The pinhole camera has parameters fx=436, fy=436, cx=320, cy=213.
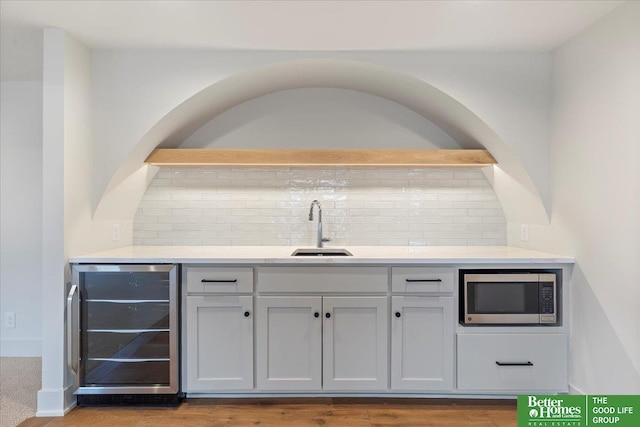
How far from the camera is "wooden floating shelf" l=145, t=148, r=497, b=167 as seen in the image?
3.11 metres

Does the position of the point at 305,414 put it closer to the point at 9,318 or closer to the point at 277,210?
the point at 277,210

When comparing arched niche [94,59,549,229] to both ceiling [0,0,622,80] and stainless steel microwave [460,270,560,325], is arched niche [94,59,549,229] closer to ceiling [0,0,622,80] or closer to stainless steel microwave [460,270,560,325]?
ceiling [0,0,622,80]

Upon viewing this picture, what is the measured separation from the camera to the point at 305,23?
247 cm

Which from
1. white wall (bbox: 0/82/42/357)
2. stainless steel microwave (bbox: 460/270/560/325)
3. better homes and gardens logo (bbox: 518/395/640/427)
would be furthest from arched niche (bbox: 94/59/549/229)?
better homes and gardens logo (bbox: 518/395/640/427)

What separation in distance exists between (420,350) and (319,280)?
2.52 feet

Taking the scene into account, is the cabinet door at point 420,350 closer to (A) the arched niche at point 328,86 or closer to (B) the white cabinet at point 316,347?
(B) the white cabinet at point 316,347

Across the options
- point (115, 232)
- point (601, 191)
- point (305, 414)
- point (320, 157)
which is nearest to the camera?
point (601, 191)

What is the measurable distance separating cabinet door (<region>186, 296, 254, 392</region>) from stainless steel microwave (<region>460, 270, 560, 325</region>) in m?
1.37

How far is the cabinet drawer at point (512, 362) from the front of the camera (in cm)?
270

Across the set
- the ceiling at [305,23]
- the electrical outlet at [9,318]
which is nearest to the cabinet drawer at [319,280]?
the ceiling at [305,23]

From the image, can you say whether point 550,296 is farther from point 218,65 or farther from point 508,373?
point 218,65

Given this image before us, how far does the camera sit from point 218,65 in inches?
114

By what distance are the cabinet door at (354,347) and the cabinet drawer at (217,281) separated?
516 millimetres

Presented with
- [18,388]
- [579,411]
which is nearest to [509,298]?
[579,411]
